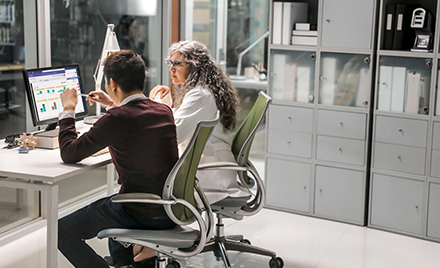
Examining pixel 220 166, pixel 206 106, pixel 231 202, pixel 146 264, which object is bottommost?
pixel 146 264

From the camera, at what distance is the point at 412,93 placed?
3.79 metres

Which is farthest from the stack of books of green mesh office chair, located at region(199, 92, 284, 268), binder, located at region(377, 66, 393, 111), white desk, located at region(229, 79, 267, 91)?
green mesh office chair, located at region(199, 92, 284, 268)

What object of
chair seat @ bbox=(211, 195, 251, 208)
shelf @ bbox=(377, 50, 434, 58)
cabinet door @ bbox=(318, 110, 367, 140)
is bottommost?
chair seat @ bbox=(211, 195, 251, 208)

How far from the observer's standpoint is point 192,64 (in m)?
3.22

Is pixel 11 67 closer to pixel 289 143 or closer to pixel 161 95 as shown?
pixel 161 95

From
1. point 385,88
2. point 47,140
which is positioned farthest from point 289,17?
point 47,140

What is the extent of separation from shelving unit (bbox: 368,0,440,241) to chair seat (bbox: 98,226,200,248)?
183cm

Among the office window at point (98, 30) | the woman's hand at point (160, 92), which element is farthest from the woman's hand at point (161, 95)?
the office window at point (98, 30)

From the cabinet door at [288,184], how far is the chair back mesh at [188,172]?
Result: 1.76m

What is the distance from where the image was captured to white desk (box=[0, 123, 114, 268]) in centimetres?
254

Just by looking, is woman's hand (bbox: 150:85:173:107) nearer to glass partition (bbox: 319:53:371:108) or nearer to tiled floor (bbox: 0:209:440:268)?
tiled floor (bbox: 0:209:440:268)

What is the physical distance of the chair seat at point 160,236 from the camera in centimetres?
247

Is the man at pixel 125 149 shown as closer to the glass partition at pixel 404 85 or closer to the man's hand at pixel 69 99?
the man's hand at pixel 69 99

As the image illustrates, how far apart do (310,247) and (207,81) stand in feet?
4.17
